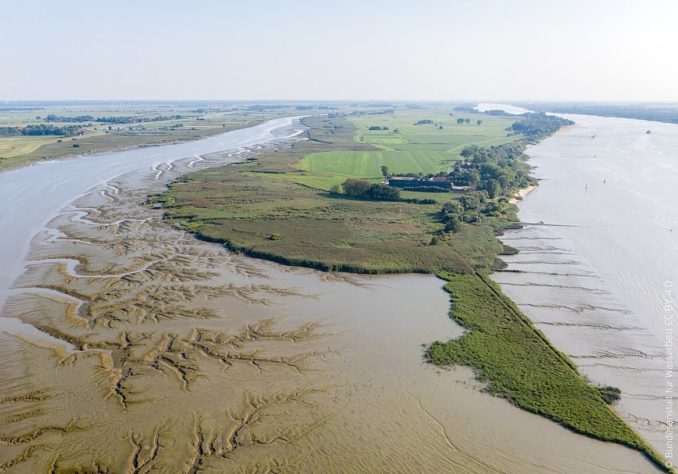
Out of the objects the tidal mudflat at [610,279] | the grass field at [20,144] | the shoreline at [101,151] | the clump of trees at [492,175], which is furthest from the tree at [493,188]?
the grass field at [20,144]

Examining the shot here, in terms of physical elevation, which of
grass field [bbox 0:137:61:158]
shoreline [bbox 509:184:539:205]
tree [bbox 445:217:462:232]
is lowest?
shoreline [bbox 509:184:539:205]

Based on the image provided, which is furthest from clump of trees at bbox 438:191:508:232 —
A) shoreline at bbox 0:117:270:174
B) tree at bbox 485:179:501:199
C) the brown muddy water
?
shoreline at bbox 0:117:270:174

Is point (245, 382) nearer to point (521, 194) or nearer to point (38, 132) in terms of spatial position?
point (521, 194)

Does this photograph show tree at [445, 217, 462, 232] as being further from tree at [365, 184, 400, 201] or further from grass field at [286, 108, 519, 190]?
grass field at [286, 108, 519, 190]

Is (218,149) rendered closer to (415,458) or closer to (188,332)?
(188,332)

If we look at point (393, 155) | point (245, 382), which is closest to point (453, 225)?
point (245, 382)

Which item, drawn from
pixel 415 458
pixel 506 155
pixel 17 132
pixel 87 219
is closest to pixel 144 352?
pixel 415 458
